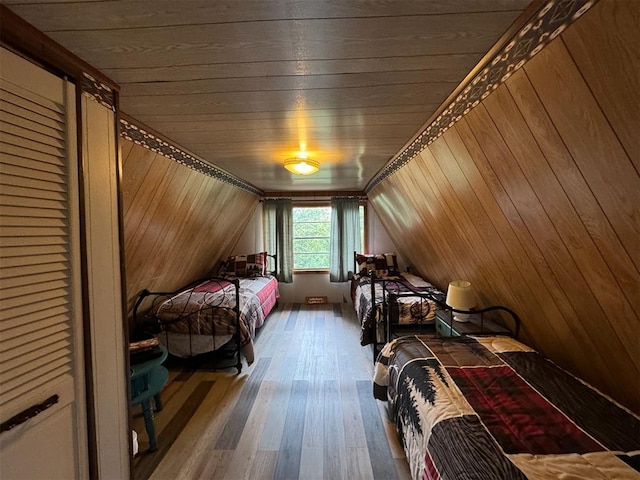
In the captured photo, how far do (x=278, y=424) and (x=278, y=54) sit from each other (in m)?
2.28

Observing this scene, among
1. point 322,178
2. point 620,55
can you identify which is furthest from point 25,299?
point 322,178

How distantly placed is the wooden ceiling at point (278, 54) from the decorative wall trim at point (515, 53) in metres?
0.05

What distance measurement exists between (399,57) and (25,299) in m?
1.46

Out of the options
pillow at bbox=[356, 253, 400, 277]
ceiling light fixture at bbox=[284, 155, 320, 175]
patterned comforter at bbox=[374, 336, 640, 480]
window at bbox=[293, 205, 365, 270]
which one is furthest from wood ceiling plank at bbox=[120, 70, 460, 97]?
window at bbox=[293, 205, 365, 270]

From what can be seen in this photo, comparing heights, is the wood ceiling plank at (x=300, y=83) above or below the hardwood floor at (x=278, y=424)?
above

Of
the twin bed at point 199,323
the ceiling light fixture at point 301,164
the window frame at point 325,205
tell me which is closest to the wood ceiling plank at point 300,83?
the ceiling light fixture at point 301,164

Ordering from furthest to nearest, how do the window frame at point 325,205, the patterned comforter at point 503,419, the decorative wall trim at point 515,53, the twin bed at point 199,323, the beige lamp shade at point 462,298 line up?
the window frame at point 325,205 → the twin bed at point 199,323 → the beige lamp shade at point 462,298 → the patterned comforter at point 503,419 → the decorative wall trim at point 515,53

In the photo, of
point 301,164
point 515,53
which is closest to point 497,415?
point 515,53

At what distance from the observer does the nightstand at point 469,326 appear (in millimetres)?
2199

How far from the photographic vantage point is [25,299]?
34.9 inches

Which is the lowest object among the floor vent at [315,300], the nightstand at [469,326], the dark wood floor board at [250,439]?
the dark wood floor board at [250,439]

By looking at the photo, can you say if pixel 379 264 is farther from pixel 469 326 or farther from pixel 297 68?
pixel 297 68

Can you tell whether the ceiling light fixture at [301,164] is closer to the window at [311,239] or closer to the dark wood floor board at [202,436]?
the dark wood floor board at [202,436]

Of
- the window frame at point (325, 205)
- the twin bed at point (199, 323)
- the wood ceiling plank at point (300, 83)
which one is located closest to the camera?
the wood ceiling plank at point (300, 83)
